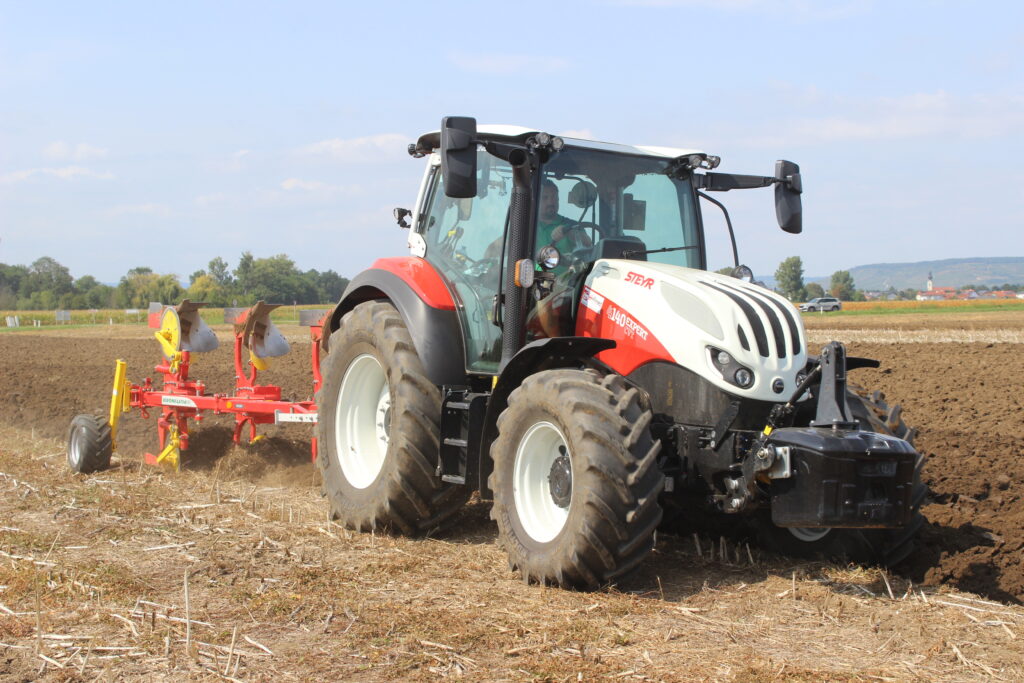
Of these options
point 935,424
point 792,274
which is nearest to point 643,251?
point 935,424

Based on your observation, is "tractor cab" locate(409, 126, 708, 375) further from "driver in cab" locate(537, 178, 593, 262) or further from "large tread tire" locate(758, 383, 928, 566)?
"large tread tire" locate(758, 383, 928, 566)

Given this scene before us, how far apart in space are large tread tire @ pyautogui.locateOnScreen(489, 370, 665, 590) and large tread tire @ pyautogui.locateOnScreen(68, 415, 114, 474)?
17.3 feet

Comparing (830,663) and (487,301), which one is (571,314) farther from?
(830,663)

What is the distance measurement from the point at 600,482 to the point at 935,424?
22.2 feet

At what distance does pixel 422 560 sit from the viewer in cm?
582

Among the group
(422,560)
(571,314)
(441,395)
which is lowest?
(422,560)

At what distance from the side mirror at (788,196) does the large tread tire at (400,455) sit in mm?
2442

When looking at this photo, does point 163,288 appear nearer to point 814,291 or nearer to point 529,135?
point 814,291

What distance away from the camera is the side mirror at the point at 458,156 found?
518cm

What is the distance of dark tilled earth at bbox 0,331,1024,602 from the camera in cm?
577

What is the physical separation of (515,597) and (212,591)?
1.50m

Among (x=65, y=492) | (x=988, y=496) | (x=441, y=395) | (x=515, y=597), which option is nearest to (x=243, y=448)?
(x=65, y=492)

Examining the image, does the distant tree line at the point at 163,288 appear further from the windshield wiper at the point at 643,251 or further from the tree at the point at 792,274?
the windshield wiper at the point at 643,251

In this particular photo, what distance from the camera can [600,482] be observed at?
15.7 ft
